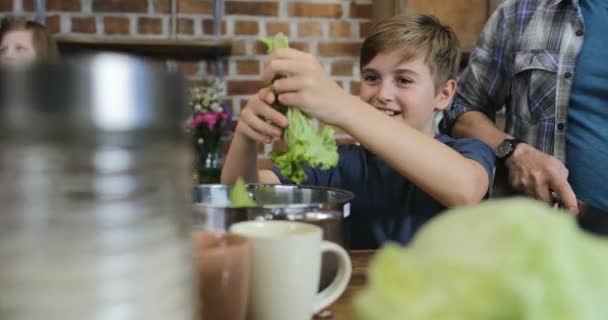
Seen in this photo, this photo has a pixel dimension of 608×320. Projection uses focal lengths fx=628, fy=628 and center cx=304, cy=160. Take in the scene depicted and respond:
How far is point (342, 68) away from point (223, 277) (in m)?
2.18

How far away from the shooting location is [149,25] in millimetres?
2508

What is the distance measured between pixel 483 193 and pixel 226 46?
60.4 inches

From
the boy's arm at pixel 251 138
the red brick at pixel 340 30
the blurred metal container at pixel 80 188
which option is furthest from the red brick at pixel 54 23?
the blurred metal container at pixel 80 188

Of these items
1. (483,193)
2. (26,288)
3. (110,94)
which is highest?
(110,94)

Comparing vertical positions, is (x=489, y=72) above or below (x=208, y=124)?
above

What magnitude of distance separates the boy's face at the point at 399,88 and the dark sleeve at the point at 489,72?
0.41 metres

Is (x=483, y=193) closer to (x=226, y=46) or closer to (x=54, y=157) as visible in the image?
(x=54, y=157)

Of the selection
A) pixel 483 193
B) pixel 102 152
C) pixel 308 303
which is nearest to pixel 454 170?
pixel 483 193

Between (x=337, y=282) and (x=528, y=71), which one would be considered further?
(x=528, y=71)

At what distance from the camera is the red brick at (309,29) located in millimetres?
2555

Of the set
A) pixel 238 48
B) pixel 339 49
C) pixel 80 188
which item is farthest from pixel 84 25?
pixel 80 188

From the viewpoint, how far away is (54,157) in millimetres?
320

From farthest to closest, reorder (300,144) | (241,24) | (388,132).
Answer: (241,24) < (388,132) < (300,144)

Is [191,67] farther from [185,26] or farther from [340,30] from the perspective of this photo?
[340,30]
